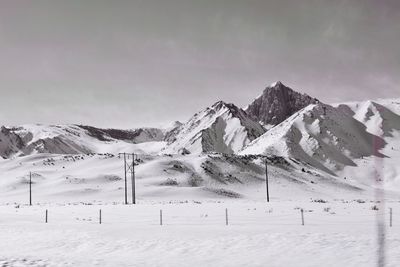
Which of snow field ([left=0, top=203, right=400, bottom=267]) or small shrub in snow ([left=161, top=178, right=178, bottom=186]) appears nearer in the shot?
snow field ([left=0, top=203, right=400, bottom=267])

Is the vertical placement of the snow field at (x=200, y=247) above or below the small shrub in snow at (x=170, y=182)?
below

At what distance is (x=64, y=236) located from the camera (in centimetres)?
2725

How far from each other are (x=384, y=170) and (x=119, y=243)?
174 meters

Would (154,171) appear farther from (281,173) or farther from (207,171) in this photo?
(281,173)

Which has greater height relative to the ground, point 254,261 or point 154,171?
point 154,171

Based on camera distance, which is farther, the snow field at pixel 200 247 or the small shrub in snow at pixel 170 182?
the small shrub in snow at pixel 170 182

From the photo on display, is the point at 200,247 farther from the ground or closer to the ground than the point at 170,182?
closer to the ground

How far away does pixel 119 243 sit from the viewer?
24.2m

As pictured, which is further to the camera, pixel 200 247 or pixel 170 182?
pixel 170 182

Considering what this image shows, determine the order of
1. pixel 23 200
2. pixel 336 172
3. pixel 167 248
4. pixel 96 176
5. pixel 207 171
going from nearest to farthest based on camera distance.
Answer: pixel 167 248
pixel 23 200
pixel 96 176
pixel 207 171
pixel 336 172

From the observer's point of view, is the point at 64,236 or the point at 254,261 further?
the point at 64,236

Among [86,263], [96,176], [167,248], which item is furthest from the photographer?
[96,176]

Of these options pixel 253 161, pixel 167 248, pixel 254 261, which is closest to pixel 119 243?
pixel 167 248

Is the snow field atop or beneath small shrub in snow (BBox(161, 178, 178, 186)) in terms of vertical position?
beneath
